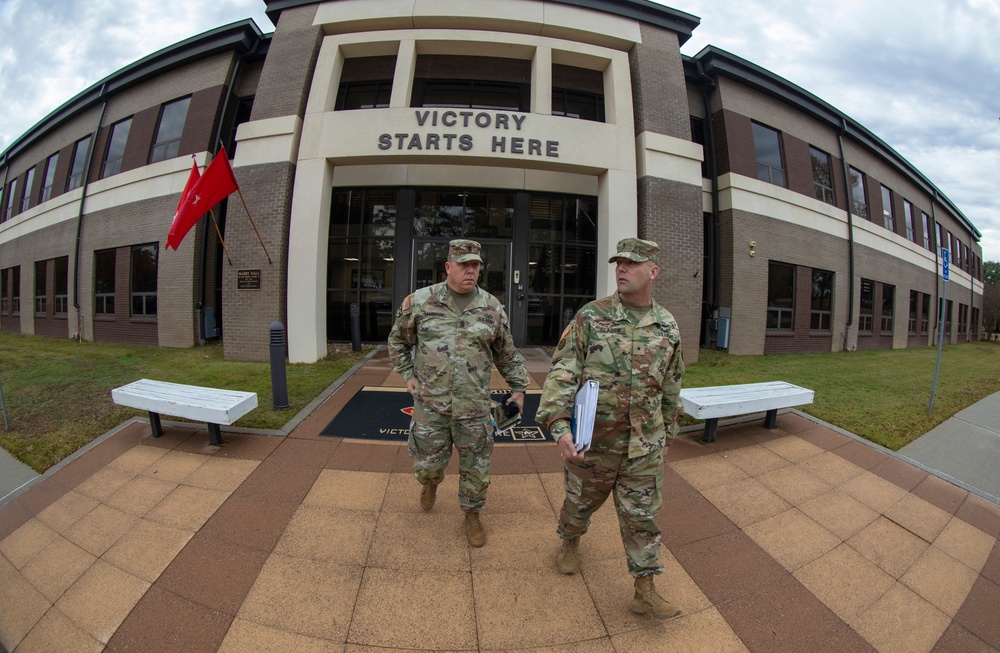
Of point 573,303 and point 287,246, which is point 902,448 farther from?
point 287,246

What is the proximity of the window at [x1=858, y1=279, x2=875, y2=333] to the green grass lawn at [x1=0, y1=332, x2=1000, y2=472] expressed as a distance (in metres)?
3.57

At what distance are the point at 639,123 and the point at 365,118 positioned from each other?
6.15 meters

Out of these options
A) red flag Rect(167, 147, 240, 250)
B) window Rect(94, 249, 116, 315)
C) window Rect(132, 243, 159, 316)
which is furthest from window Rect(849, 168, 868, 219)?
window Rect(94, 249, 116, 315)

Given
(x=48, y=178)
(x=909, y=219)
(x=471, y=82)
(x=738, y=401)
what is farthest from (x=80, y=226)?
(x=909, y=219)

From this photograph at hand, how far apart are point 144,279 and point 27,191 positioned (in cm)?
1121

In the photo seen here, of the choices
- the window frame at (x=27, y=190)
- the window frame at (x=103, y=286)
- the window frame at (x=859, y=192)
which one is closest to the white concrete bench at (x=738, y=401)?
the window frame at (x=859, y=192)

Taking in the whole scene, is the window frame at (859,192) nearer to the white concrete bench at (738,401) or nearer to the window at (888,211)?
the window at (888,211)

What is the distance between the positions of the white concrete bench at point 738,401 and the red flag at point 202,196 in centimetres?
842

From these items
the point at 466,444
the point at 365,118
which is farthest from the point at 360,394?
the point at 365,118

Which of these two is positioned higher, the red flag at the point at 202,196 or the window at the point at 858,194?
the window at the point at 858,194

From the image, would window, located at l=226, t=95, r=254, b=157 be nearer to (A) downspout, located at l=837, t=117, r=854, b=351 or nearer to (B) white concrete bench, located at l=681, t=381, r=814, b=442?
(B) white concrete bench, located at l=681, t=381, r=814, b=442

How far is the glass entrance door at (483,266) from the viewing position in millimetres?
9125

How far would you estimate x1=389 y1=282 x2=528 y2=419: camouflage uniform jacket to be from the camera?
2439 mm

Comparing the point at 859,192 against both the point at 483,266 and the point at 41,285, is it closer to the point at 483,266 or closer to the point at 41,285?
the point at 483,266
